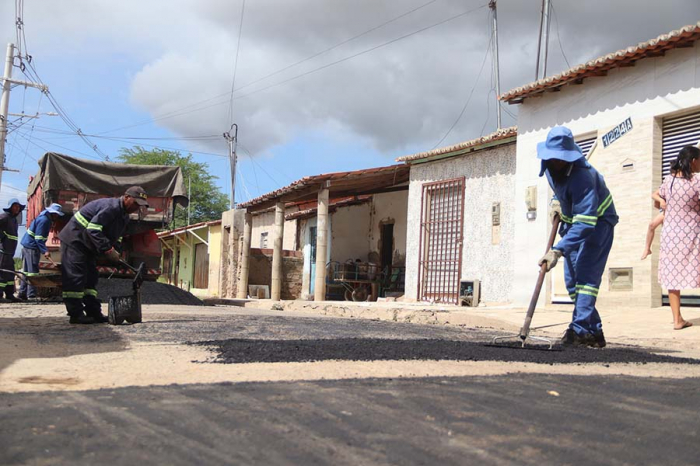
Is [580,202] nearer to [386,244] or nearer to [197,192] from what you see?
[386,244]

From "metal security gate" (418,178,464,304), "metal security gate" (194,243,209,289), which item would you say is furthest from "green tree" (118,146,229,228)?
"metal security gate" (418,178,464,304)

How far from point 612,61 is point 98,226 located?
25.9ft

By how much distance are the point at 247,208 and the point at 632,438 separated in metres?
18.8

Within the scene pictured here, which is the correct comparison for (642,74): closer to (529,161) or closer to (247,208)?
(529,161)

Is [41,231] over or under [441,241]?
under

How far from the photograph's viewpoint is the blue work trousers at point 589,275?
5.28m

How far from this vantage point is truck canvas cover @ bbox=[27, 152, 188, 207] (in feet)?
41.4

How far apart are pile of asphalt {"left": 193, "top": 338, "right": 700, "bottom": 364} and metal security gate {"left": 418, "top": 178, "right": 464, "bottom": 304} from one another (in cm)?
972

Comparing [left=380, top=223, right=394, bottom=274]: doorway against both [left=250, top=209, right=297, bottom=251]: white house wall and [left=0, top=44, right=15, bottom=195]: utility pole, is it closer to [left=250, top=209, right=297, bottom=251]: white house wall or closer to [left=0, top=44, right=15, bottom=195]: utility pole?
[left=250, top=209, right=297, bottom=251]: white house wall

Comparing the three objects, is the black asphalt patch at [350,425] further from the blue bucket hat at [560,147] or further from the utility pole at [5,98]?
the utility pole at [5,98]

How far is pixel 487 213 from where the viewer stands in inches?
556

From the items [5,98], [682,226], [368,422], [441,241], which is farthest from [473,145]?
[5,98]

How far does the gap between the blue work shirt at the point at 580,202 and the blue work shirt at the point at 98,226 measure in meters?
4.52

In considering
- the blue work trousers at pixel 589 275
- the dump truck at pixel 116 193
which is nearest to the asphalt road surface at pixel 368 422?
the blue work trousers at pixel 589 275
